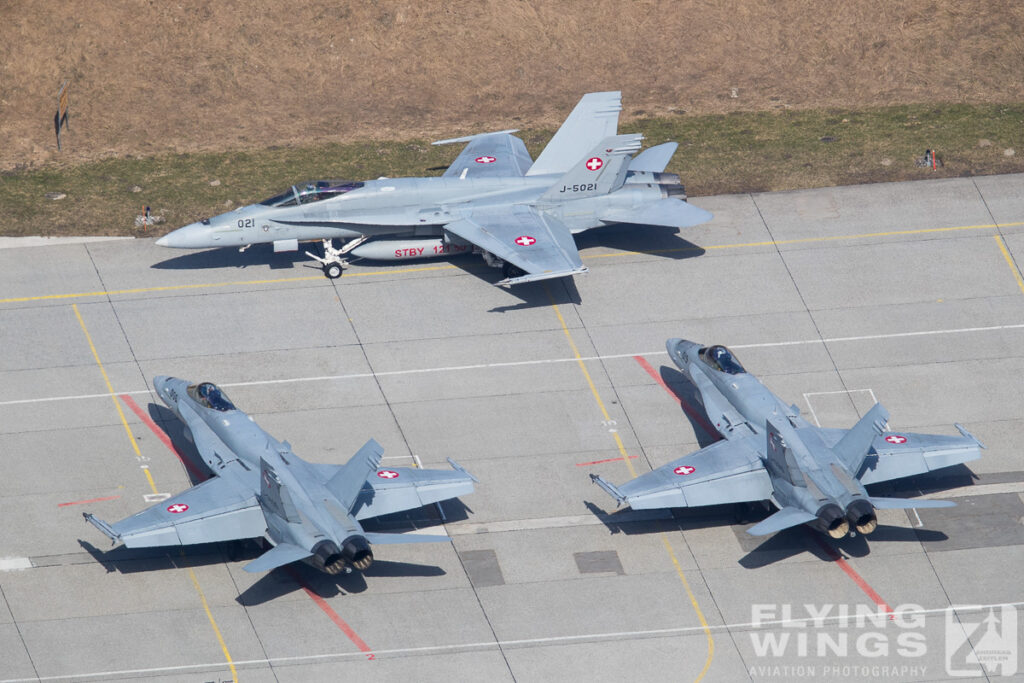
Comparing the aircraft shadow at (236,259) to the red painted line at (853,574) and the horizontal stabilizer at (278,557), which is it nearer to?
the horizontal stabilizer at (278,557)

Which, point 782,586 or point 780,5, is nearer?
point 782,586

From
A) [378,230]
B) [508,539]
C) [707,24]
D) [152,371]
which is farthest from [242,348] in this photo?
[707,24]

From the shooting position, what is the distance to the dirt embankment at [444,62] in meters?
51.8

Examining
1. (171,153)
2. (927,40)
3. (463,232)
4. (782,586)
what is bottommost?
(782,586)

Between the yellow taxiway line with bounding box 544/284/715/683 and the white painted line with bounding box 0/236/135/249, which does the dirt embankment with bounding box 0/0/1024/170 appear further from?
the yellow taxiway line with bounding box 544/284/715/683

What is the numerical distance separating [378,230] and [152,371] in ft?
28.3

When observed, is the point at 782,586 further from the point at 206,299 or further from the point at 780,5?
the point at 780,5

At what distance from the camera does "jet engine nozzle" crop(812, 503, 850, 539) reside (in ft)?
101

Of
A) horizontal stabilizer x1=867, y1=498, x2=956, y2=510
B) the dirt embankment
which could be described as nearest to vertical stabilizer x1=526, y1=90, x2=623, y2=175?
the dirt embankment

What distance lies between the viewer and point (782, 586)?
3177 centimetres

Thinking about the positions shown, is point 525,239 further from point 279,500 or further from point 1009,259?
A: point 1009,259

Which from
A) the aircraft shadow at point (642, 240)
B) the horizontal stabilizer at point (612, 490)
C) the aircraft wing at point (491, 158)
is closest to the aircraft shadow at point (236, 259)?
the aircraft wing at point (491, 158)

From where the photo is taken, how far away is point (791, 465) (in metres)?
31.6

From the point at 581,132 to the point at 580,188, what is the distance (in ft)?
11.1
